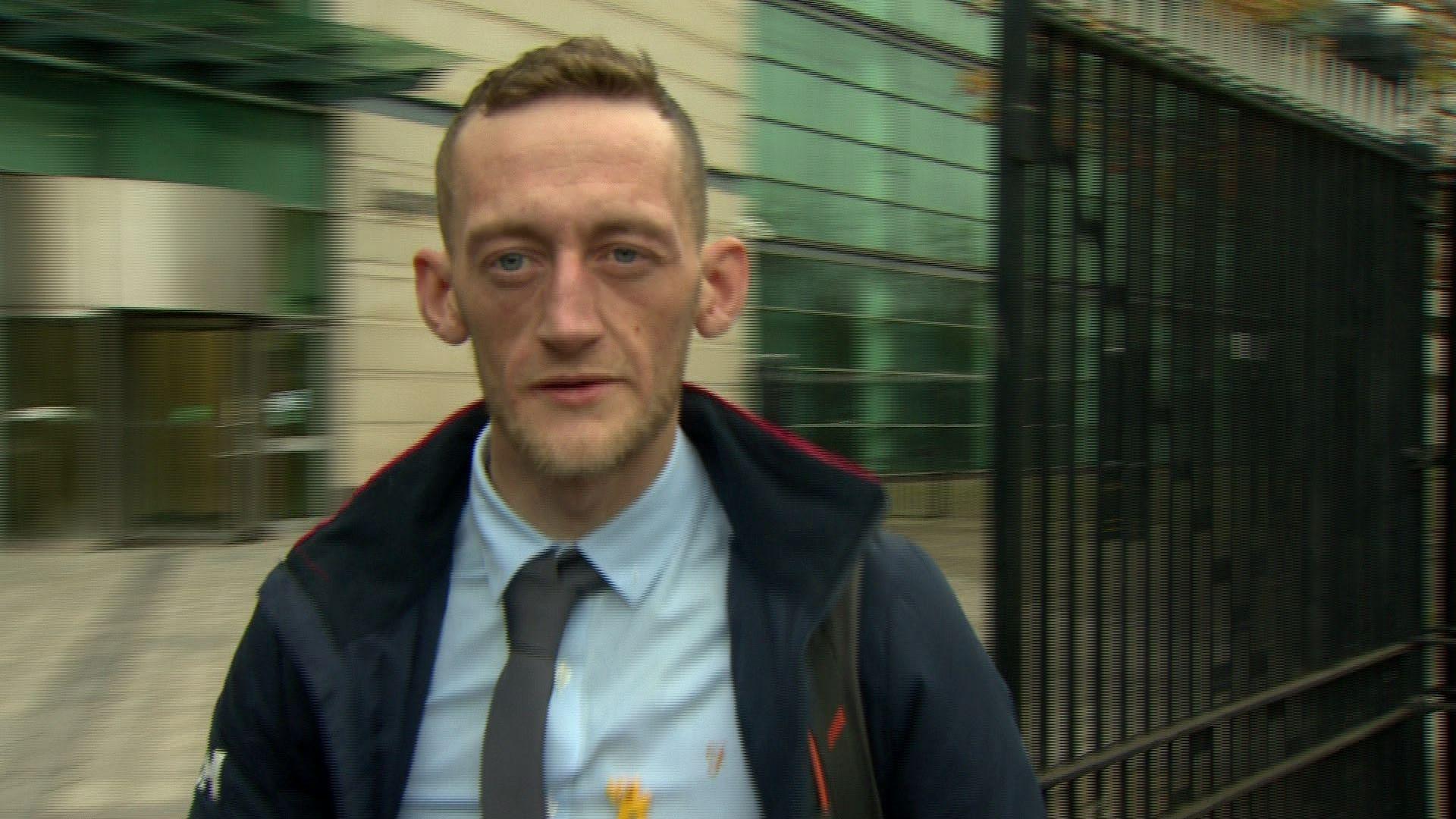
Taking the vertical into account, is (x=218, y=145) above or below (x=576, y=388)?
above

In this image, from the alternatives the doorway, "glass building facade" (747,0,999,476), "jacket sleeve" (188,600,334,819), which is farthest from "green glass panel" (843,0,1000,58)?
"jacket sleeve" (188,600,334,819)

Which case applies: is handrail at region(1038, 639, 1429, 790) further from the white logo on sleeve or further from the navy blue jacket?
the white logo on sleeve

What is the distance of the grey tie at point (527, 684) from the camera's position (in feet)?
5.09

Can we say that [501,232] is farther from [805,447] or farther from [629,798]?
[629,798]

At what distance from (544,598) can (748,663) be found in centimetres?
25

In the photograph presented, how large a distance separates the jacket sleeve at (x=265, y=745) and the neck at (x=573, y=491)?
32 cm

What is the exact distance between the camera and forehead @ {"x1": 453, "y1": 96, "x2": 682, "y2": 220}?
62.9 inches

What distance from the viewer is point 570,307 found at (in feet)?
5.20

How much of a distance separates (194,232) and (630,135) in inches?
417

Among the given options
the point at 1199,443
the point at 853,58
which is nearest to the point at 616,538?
the point at 1199,443

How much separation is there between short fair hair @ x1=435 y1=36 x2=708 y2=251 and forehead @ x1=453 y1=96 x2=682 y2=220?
1cm

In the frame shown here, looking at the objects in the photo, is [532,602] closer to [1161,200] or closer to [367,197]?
[1161,200]

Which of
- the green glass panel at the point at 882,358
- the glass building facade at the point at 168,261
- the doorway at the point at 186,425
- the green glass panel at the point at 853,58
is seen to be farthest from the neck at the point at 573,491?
the green glass panel at the point at 853,58

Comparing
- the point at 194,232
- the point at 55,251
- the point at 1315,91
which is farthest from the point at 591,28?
the point at 1315,91
